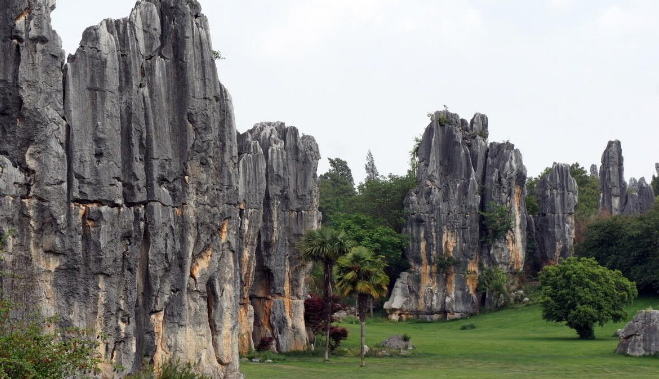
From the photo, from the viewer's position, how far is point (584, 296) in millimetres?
65688

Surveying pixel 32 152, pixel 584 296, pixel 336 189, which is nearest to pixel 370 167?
pixel 336 189

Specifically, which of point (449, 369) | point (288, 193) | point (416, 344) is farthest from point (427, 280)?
point (449, 369)

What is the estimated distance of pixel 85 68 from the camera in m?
31.0

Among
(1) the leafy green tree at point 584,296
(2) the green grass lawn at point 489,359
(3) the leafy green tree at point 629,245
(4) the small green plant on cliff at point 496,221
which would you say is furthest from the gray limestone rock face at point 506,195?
(1) the leafy green tree at point 584,296

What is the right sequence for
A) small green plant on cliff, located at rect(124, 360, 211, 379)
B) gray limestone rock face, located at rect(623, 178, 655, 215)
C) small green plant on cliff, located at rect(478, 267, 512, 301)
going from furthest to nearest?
gray limestone rock face, located at rect(623, 178, 655, 215)
small green plant on cliff, located at rect(478, 267, 512, 301)
small green plant on cliff, located at rect(124, 360, 211, 379)

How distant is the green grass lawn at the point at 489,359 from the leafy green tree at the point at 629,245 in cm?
403

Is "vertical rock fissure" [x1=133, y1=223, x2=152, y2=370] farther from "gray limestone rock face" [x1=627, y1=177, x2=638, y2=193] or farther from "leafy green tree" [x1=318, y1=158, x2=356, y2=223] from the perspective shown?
"gray limestone rock face" [x1=627, y1=177, x2=638, y2=193]

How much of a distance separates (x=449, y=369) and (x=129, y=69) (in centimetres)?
2665

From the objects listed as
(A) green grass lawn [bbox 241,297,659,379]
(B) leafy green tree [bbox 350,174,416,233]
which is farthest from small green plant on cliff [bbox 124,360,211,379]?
(B) leafy green tree [bbox 350,174,416,233]

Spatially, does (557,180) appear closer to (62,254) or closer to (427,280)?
(427,280)

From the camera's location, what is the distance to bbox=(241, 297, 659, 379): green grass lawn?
1916 inches

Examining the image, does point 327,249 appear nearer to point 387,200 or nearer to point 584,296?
point 584,296

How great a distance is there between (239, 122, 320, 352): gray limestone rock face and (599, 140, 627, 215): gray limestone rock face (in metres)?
77.3

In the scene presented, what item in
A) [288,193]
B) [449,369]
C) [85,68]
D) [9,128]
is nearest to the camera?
[9,128]
